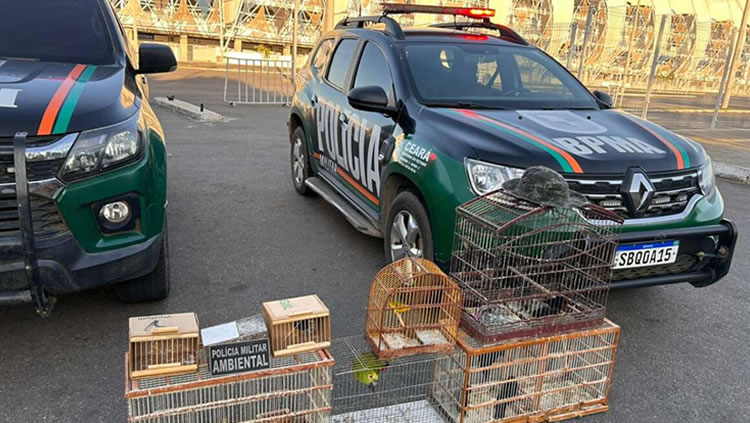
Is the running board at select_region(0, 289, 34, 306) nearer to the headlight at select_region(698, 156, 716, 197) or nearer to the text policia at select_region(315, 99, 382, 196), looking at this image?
the text policia at select_region(315, 99, 382, 196)

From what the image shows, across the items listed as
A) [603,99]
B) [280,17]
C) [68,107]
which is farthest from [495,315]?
[280,17]

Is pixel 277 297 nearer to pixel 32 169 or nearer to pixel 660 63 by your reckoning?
pixel 32 169

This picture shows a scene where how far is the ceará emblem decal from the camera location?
136 inches

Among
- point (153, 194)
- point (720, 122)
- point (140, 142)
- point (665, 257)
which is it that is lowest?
point (720, 122)

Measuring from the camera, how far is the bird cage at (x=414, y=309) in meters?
2.46

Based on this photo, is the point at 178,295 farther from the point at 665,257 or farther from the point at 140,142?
the point at 665,257

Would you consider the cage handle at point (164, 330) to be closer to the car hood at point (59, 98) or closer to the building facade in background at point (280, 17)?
the car hood at point (59, 98)

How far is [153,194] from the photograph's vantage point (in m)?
3.03

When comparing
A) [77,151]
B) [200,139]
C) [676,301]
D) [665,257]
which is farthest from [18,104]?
[200,139]

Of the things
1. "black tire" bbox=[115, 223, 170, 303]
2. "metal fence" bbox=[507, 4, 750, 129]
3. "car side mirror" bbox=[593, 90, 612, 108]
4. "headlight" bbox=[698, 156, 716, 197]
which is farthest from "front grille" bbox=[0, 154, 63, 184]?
"metal fence" bbox=[507, 4, 750, 129]

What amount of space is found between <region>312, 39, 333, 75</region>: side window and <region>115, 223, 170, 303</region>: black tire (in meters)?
2.78

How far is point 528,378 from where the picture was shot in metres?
2.57

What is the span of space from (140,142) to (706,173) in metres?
3.30

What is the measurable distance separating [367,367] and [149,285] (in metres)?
1.66
